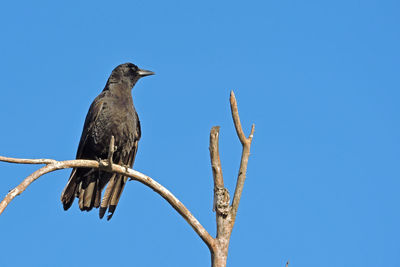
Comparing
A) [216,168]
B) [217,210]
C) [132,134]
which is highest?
[132,134]

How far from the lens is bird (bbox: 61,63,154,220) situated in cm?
705

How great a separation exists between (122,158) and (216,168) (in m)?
2.45

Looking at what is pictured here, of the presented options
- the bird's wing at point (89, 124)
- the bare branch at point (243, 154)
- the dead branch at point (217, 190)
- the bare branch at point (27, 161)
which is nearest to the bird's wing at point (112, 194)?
the bird's wing at point (89, 124)

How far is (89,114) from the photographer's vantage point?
7609 millimetres

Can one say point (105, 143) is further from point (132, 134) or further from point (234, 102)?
point (234, 102)

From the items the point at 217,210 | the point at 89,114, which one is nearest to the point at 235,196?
the point at 217,210

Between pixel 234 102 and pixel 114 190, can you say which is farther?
pixel 114 190

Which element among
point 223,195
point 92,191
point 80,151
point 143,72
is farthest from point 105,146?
point 223,195

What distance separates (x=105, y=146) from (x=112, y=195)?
729mm

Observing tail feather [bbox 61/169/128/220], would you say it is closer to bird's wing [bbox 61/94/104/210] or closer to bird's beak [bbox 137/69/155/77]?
bird's wing [bbox 61/94/104/210]

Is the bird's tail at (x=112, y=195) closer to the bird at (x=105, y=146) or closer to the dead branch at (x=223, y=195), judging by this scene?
the bird at (x=105, y=146)

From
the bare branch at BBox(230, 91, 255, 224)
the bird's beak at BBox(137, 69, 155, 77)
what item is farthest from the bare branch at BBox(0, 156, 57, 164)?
the bird's beak at BBox(137, 69, 155, 77)

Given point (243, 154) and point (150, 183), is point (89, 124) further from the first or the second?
point (243, 154)

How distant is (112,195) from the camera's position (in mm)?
7039
